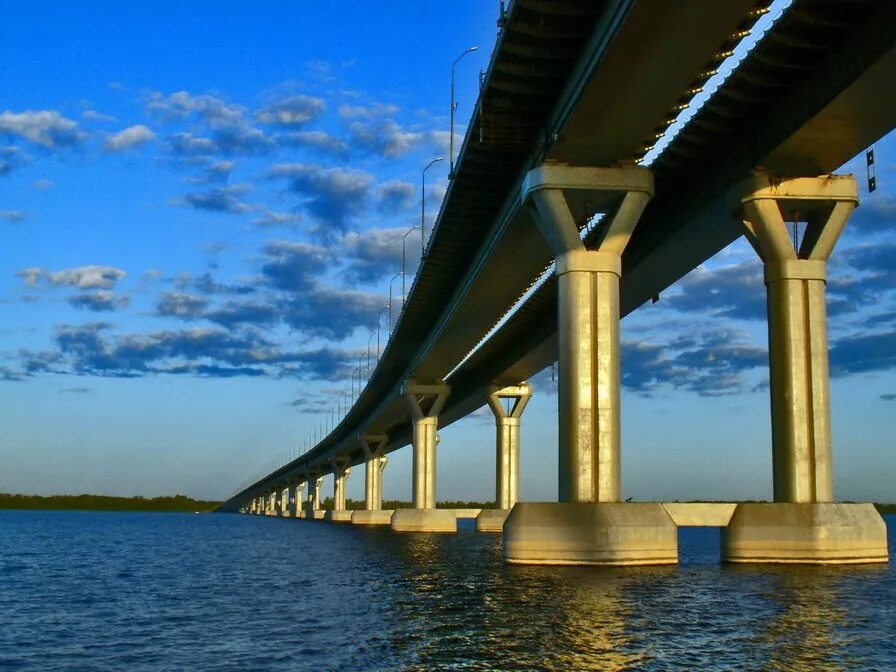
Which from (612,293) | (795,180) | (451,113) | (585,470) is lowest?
(585,470)

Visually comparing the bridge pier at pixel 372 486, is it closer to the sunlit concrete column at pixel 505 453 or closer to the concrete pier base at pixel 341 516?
the concrete pier base at pixel 341 516

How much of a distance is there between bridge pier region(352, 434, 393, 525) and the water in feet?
277

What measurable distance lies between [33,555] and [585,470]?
37.3 metres

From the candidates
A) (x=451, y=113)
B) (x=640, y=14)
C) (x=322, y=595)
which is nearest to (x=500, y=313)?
(x=451, y=113)

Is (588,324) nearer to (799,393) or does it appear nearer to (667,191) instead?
(799,393)

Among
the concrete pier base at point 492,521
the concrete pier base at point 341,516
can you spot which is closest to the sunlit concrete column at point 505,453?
the concrete pier base at point 492,521

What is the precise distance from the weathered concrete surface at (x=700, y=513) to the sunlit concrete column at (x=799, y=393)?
0.38m

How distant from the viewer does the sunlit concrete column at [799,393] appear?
3456 cm

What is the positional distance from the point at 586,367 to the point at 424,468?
56532mm

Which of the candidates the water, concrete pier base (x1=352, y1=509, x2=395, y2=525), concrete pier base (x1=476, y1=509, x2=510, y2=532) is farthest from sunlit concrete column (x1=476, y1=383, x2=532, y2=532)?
the water

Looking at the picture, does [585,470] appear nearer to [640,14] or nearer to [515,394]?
[640,14]

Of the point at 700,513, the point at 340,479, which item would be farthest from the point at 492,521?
the point at 340,479

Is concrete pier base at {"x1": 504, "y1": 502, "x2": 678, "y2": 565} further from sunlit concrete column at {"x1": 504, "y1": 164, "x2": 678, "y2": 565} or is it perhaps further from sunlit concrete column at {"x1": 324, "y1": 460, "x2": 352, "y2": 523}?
sunlit concrete column at {"x1": 324, "y1": 460, "x2": 352, "y2": 523}

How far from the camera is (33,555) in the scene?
5928 centimetres
